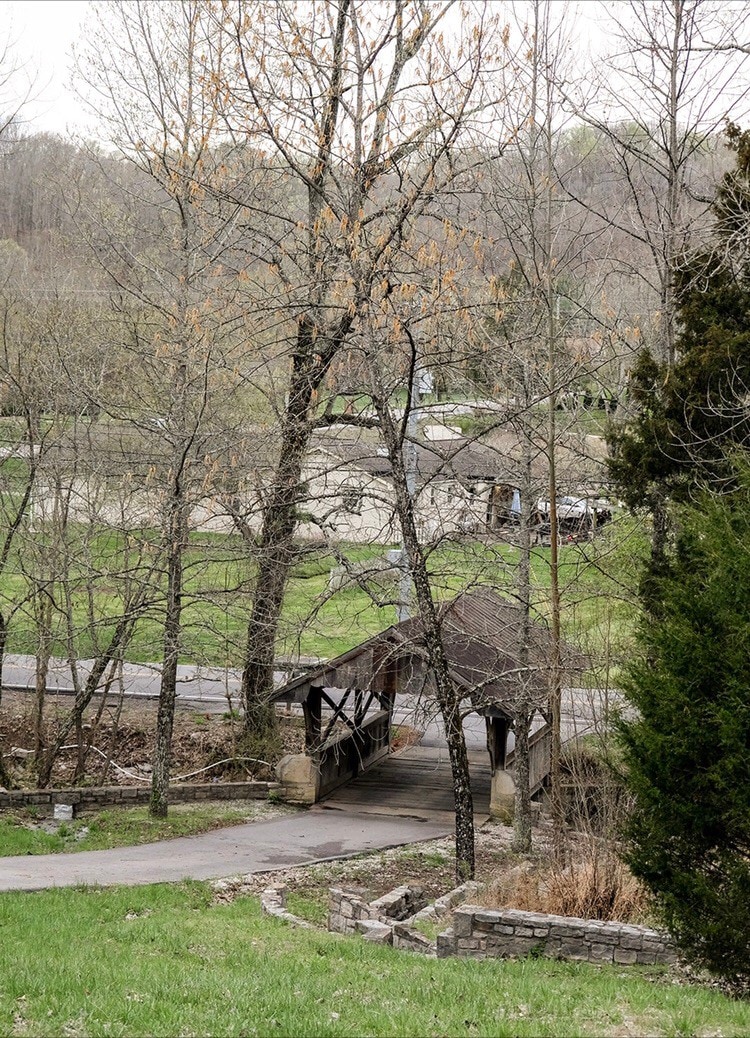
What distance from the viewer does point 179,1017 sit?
7.05 m

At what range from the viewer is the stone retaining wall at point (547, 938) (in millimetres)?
10438

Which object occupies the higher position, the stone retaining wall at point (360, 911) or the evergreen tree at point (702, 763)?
the evergreen tree at point (702, 763)

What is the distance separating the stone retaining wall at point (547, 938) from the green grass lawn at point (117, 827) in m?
7.95

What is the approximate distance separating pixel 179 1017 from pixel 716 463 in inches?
357

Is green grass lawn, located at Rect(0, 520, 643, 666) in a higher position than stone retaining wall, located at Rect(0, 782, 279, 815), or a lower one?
higher

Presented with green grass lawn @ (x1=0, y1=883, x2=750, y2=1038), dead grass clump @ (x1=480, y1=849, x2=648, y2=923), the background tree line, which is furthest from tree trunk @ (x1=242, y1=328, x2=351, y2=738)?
green grass lawn @ (x1=0, y1=883, x2=750, y2=1038)

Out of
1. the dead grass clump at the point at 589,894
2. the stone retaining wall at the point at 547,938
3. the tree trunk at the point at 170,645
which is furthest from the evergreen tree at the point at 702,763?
the tree trunk at the point at 170,645

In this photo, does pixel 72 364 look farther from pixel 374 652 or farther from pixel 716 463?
pixel 716 463

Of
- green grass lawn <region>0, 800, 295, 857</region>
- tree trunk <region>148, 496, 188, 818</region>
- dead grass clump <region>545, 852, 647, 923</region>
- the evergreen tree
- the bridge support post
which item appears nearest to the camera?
the evergreen tree

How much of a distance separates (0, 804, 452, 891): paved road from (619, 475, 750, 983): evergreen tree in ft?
24.9

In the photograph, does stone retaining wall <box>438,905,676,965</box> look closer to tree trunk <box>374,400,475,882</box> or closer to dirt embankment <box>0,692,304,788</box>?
tree trunk <box>374,400,475,882</box>

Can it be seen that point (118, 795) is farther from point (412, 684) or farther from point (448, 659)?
point (448, 659)

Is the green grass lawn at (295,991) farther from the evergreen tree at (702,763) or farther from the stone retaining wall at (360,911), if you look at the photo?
the stone retaining wall at (360,911)

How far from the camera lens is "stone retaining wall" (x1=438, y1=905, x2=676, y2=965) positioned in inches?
411
